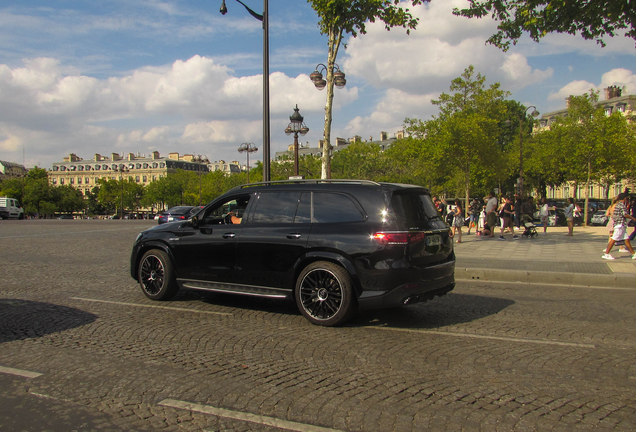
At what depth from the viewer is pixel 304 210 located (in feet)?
19.6

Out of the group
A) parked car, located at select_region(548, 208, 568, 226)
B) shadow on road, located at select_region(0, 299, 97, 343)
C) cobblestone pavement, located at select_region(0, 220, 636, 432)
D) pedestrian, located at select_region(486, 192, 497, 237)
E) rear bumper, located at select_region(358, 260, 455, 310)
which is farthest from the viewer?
parked car, located at select_region(548, 208, 568, 226)

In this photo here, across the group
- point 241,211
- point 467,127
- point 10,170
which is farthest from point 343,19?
point 10,170

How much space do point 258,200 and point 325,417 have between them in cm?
366

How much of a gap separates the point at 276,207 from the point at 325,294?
4.34 ft

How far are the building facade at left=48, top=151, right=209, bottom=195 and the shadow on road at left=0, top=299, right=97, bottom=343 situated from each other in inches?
5473

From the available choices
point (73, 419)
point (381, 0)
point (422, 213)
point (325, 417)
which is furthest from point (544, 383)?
point (381, 0)

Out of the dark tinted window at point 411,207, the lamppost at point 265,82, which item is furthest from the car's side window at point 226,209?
the lamppost at point 265,82

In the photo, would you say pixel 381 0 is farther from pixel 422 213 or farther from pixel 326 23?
pixel 422 213

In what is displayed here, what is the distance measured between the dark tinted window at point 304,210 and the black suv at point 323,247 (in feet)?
0.04

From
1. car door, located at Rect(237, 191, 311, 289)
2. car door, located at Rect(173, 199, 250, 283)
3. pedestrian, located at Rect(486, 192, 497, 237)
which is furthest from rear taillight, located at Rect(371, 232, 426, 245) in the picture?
pedestrian, located at Rect(486, 192, 497, 237)

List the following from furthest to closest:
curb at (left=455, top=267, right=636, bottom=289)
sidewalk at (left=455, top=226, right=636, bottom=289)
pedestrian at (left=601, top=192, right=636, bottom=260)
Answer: pedestrian at (left=601, top=192, right=636, bottom=260), sidewalk at (left=455, top=226, right=636, bottom=289), curb at (left=455, top=267, right=636, bottom=289)

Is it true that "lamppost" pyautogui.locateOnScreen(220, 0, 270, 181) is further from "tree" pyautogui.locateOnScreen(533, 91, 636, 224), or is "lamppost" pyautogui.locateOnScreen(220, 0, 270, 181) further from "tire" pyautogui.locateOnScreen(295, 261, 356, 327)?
"tree" pyautogui.locateOnScreen(533, 91, 636, 224)

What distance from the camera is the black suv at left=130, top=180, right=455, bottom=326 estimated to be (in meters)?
5.40

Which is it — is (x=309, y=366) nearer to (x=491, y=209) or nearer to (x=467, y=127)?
(x=491, y=209)
